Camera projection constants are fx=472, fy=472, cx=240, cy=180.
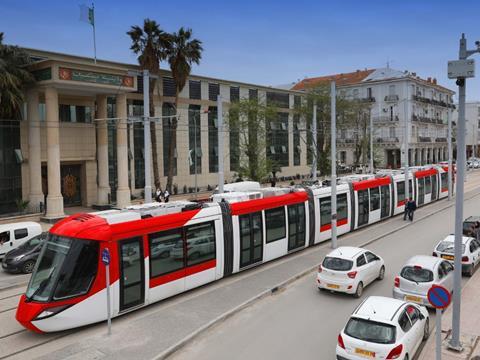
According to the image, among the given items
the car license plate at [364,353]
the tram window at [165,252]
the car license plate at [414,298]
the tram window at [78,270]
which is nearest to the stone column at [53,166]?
the tram window at [165,252]

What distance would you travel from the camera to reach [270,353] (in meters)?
11.5

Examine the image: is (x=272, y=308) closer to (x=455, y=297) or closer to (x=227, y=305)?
(x=227, y=305)

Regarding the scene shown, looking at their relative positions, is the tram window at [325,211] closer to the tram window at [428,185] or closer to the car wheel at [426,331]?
the car wheel at [426,331]

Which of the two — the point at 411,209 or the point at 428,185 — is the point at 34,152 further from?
the point at 428,185

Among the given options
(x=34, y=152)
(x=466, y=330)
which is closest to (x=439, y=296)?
(x=466, y=330)

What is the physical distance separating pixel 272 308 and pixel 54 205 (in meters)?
22.0

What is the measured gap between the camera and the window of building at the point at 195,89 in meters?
45.3

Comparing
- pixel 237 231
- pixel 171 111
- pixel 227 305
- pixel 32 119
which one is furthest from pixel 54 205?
pixel 227 305

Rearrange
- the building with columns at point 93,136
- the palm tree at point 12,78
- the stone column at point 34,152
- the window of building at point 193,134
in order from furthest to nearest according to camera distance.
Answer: the window of building at point 193,134
the stone column at point 34,152
the building with columns at point 93,136
the palm tree at point 12,78

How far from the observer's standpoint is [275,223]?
19438 millimetres

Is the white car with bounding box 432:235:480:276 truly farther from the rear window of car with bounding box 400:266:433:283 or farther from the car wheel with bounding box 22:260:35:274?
the car wheel with bounding box 22:260:35:274

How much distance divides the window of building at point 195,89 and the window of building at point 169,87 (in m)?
2.47

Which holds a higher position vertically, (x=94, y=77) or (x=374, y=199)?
(x=94, y=77)

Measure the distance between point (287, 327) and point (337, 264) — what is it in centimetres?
335
